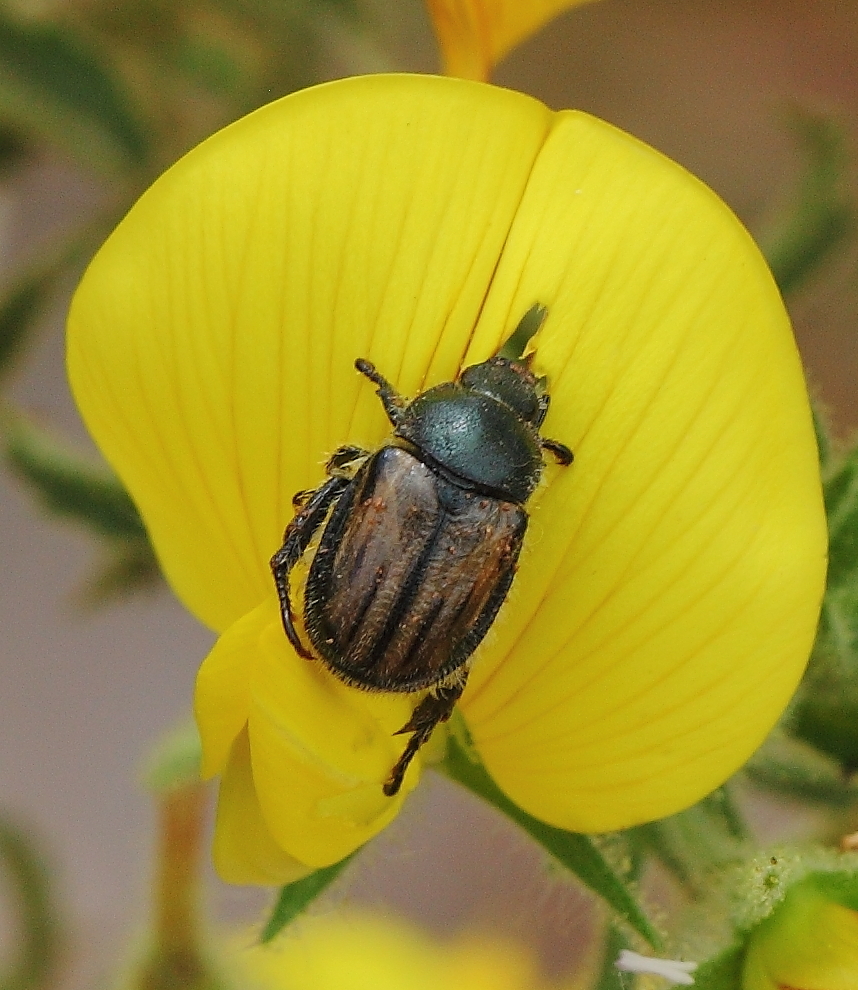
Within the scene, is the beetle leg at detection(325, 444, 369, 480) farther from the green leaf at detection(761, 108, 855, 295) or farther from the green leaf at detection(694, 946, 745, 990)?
the green leaf at detection(761, 108, 855, 295)

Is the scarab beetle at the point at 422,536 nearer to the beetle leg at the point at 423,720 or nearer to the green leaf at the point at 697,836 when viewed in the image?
the beetle leg at the point at 423,720

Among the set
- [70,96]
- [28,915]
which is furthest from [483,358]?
[28,915]

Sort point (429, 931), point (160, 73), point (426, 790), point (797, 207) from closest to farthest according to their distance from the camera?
point (426, 790) → point (797, 207) → point (160, 73) → point (429, 931)

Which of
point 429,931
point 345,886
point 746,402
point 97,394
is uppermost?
point 746,402

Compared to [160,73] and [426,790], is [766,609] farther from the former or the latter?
[160,73]

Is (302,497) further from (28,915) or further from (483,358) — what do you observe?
(28,915)

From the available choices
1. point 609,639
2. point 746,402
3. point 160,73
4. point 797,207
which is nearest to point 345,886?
point 609,639

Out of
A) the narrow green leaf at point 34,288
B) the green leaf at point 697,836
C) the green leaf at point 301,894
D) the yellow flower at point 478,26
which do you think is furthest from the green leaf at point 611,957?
the narrow green leaf at point 34,288
